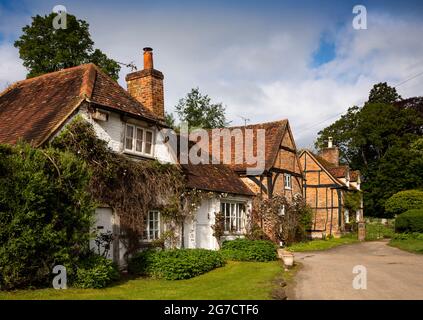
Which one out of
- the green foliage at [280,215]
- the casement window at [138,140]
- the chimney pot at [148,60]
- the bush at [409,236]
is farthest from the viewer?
the bush at [409,236]

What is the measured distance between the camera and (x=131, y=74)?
18.2m

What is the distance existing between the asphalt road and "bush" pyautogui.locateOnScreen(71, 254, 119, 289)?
4.79m

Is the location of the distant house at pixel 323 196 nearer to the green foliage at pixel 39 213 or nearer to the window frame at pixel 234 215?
the window frame at pixel 234 215

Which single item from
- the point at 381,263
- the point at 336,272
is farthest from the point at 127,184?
the point at 381,263

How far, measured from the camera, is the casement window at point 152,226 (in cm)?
1533

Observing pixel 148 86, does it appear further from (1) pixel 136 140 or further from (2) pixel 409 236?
(2) pixel 409 236

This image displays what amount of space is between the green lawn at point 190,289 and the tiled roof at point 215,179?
17.3 feet

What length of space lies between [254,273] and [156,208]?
173 inches

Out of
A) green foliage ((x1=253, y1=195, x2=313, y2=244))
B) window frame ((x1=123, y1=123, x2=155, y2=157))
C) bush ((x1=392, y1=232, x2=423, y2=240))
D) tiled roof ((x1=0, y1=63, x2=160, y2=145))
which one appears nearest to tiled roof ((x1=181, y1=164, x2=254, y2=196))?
green foliage ((x1=253, y1=195, x2=313, y2=244))

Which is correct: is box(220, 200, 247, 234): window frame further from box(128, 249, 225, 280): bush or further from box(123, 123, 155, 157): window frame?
box(128, 249, 225, 280): bush

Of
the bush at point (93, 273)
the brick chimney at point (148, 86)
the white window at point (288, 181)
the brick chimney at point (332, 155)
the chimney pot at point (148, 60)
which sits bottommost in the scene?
the bush at point (93, 273)

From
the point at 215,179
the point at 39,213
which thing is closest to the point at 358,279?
the point at 39,213

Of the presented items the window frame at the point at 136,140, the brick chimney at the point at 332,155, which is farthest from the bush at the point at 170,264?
the brick chimney at the point at 332,155

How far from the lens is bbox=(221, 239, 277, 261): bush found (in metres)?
17.3
